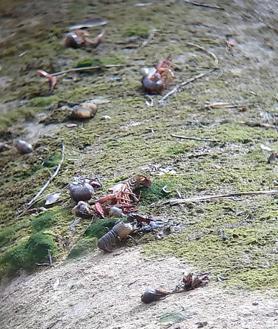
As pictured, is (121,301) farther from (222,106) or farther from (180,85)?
(180,85)

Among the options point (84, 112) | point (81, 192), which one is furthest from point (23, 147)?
point (81, 192)

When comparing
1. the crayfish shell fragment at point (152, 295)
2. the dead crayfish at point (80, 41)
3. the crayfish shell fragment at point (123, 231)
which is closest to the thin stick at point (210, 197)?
the crayfish shell fragment at point (123, 231)

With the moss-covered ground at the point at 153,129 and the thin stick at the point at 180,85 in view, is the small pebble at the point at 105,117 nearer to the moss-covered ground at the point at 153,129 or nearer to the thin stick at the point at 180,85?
the moss-covered ground at the point at 153,129

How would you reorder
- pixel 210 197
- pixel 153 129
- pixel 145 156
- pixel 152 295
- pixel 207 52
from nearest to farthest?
pixel 152 295 < pixel 210 197 < pixel 145 156 < pixel 153 129 < pixel 207 52

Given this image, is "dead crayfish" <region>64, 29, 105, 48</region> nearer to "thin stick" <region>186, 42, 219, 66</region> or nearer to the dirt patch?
"thin stick" <region>186, 42, 219, 66</region>

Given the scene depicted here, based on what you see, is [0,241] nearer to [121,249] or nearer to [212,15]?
[121,249]

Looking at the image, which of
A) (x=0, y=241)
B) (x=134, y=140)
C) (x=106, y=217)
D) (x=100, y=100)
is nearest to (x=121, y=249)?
(x=106, y=217)
